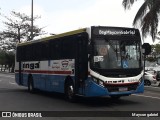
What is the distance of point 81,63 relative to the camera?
53.2 ft

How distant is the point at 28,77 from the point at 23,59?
140 centimetres

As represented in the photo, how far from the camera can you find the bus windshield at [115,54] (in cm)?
1561

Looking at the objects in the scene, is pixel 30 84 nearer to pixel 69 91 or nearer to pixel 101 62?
pixel 69 91

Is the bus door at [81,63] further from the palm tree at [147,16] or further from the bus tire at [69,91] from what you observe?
the palm tree at [147,16]

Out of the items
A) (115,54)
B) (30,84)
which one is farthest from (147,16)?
(115,54)

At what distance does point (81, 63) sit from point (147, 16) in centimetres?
1625

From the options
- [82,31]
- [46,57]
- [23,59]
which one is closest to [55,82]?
[46,57]

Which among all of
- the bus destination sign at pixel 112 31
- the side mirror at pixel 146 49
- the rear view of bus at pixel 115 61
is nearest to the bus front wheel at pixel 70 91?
the rear view of bus at pixel 115 61

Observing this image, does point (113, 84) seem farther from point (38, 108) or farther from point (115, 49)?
point (38, 108)

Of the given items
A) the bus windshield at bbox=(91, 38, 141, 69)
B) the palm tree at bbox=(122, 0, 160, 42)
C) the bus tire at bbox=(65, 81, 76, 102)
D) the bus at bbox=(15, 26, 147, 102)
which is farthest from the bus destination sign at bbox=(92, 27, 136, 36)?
the palm tree at bbox=(122, 0, 160, 42)

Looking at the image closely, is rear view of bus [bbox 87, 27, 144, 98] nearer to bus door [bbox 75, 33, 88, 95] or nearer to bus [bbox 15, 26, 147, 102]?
bus [bbox 15, 26, 147, 102]

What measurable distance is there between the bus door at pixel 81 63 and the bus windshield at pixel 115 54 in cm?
43

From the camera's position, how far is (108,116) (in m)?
13.0

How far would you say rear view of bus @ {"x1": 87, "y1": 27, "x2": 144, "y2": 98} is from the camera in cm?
1555
